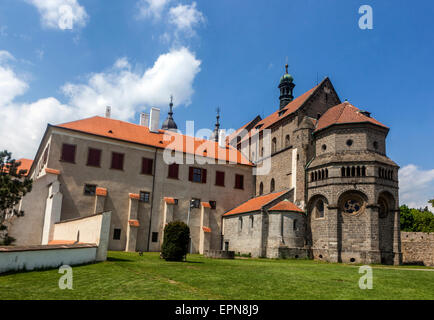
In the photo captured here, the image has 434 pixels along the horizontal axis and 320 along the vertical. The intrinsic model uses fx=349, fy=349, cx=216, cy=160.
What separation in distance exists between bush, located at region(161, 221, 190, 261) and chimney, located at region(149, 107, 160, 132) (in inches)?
822

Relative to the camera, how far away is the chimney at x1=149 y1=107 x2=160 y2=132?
133 ft

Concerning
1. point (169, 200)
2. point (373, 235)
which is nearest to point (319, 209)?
point (373, 235)

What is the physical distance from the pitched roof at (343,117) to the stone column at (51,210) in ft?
80.8

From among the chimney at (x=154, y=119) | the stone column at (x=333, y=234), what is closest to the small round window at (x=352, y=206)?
the stone column at (x=333, y=234)

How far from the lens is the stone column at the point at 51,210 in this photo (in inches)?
1140

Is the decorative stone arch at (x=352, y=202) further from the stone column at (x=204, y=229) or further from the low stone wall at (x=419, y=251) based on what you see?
the stone column at (x=204, y=229)

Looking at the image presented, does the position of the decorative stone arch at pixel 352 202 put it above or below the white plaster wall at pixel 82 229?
above

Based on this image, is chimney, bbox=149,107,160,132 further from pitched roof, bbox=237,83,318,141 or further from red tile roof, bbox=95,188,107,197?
pitched roof, bbox=237,83,318,141

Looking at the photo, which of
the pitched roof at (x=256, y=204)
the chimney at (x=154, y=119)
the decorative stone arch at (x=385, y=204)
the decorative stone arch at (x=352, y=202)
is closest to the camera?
the decorative stone arch at (x=352, y=202)

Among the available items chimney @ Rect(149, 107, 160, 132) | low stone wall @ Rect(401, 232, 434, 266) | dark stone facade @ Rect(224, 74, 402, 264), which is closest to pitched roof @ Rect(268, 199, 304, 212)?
dark stone facade @ Rect(224, 74, 402, 264)

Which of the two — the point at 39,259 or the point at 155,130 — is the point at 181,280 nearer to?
the point at 39,259
